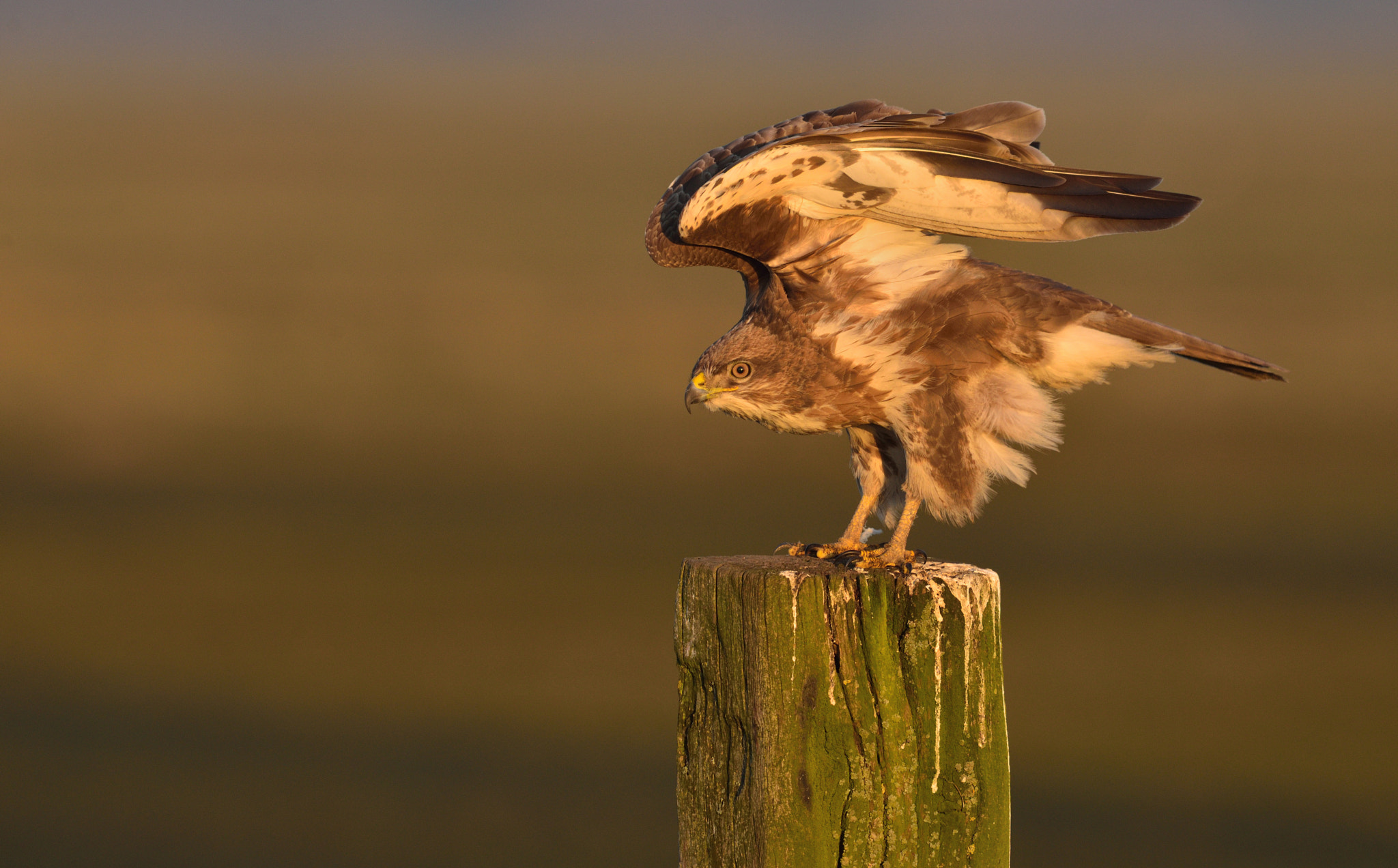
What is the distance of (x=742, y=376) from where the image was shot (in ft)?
16.3

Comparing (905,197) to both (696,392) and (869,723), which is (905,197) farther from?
(869,723)

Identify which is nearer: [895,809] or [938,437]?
[895,809]

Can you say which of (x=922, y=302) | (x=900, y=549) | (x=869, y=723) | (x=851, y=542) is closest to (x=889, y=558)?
(x=900, y=549)

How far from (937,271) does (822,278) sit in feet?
1.71

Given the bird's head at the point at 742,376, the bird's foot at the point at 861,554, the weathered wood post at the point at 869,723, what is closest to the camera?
the weathered wood post at the point at 869,723

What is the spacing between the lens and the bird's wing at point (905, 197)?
453 cm

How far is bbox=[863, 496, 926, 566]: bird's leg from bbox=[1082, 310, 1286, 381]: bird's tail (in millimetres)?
1130

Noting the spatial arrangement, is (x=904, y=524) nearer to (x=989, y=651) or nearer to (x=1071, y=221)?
(x=989, y=651)

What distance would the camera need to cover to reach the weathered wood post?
3863 millimetres

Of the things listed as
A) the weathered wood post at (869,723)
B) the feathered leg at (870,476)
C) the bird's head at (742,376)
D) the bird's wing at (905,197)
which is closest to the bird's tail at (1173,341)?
the bird's wing at (905,197)

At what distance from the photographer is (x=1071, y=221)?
472cm

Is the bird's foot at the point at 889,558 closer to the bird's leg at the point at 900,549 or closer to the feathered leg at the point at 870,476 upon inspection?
the bird's leg at the point at 900,549

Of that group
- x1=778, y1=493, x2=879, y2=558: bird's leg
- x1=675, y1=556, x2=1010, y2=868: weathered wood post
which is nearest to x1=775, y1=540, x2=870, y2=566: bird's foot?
x1=778, y1=493, x2=879, y2=558: bird's leg

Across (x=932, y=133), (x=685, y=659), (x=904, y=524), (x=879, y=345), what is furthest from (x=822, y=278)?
(x=685, y=659)
